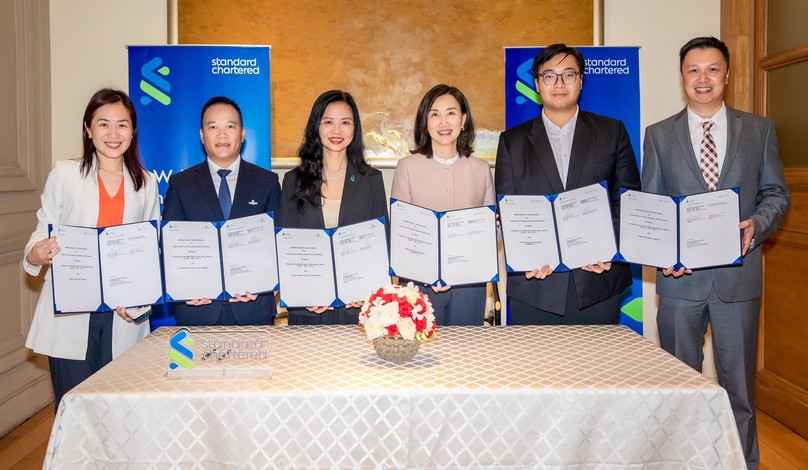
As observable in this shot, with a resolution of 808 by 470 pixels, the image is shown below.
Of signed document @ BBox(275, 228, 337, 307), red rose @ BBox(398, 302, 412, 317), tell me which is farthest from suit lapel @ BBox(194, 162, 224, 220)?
red rose @ BBox(398, 302, 412, 317)

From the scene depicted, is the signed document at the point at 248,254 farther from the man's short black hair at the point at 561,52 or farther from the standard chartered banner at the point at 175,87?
the standard chartered banner at the point at 175,87

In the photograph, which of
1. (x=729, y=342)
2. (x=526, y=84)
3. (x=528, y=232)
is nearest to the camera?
(x=528, y=232)

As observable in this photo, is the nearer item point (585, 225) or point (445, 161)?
point (585, 225)

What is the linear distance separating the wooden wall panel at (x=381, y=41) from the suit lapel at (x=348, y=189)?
1761mm

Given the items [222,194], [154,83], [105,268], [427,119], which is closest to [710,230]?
[427,119]

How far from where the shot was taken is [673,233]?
2922mm

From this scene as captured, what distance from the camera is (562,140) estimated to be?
332 cm

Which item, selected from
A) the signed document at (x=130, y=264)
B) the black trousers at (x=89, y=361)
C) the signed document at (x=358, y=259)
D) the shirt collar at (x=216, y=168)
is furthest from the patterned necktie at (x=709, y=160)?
the black trousers at (x=89, y=361)

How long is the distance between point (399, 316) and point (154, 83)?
11.1 feet

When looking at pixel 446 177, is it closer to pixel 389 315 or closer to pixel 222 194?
pixel 222 194

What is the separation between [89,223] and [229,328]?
910 mm

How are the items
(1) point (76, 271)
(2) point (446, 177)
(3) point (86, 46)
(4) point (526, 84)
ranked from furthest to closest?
(3) point (86, 46) → (4) point (526, 84) → (2) point (446, 177) → (1) point (76, 271)

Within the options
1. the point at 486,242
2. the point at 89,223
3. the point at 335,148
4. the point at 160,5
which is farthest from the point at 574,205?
the point at 160,5

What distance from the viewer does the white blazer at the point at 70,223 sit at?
2855 millimetres
